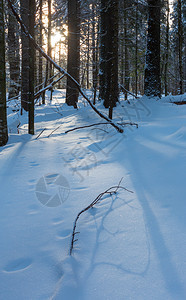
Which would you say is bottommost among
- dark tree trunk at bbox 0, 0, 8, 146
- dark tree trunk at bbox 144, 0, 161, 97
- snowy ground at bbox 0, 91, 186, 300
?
snowy ground at bbox 0, 91, 186, 300

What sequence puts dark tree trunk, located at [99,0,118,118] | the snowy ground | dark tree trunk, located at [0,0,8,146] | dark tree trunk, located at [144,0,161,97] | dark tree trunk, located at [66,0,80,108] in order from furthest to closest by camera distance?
dark tree trunk, located at [66,0,80,108]
dark tree trunk, located at [144,0,161,97]
dark tree trunk, located at [99,0,118,118]
dark tree trunk, located at [0,0,8,146]
the snowy ground

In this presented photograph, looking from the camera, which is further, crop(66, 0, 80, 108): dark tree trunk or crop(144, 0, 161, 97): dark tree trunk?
crop(66, 0, 80, 108): dark tree trunk

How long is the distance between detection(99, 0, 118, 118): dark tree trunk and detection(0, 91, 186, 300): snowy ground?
261cm

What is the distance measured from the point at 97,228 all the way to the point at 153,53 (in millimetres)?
7115

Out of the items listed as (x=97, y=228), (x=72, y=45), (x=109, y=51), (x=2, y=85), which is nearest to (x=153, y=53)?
(x=109, y=51)

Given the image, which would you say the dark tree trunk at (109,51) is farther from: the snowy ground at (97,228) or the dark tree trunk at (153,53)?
the snowy ground at (97,228)

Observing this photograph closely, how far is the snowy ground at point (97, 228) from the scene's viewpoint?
94 cm

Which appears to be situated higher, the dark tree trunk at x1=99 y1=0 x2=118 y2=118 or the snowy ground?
the dark tree trunk at x1=99 y1=0 x2=118 y2=118

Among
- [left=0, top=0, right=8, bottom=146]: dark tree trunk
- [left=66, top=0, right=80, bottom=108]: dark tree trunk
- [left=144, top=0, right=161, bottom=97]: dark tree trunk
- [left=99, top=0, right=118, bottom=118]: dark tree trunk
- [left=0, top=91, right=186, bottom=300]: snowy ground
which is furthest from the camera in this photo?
[left=66, top=0, right=80, bottom=108]: dark tree trunk

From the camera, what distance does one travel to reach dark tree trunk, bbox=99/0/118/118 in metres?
4.83

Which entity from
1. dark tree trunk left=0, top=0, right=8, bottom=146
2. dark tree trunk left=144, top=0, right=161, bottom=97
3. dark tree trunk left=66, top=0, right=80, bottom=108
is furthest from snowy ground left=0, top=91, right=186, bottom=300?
dark tree trunk left=66, top=0, right=80, bottom=108

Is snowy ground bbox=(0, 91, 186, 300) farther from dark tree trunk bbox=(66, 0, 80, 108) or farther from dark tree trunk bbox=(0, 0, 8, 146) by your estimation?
dark tree trunk bbox=(66, 0, 80, 108)

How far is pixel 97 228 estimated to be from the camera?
1.37 meters

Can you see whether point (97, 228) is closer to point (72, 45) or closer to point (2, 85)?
point (2, 85)
